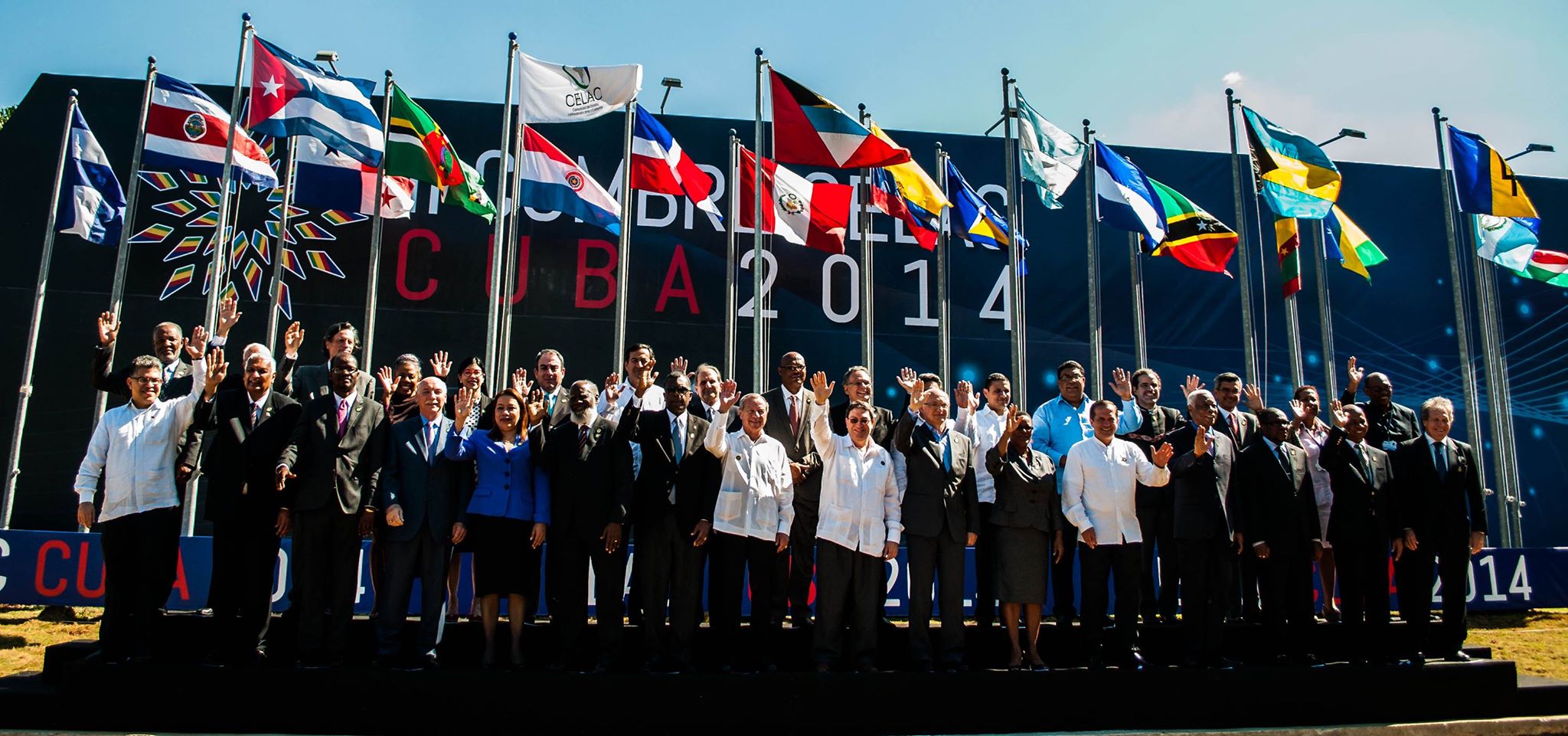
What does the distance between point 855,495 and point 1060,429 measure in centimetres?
218

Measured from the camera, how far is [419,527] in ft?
20.0

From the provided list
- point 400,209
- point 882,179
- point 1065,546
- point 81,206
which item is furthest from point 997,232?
point 81,206

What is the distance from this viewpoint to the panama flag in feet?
36.5

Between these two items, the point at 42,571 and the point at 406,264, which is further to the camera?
the point at 406,264

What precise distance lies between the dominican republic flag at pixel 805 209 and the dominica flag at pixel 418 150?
3.57 metres

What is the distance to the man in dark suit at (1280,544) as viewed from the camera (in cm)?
691

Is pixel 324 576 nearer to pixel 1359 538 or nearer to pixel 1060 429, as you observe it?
pixel 1060 429

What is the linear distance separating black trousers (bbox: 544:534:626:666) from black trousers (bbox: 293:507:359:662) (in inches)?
48.4

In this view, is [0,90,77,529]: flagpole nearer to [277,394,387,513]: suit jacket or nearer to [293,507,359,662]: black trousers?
[277,394,387,513]: suit jacket

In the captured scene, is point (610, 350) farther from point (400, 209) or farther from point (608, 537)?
point (608, 537)

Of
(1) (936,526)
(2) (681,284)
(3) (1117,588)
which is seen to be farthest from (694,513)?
(2) (681,284)

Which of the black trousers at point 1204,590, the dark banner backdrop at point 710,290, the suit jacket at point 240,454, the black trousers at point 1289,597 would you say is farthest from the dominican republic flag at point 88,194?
the black trousers at point 1289,597

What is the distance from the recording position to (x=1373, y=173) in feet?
59.9

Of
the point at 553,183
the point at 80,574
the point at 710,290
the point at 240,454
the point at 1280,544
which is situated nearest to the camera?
the point at 240,454
